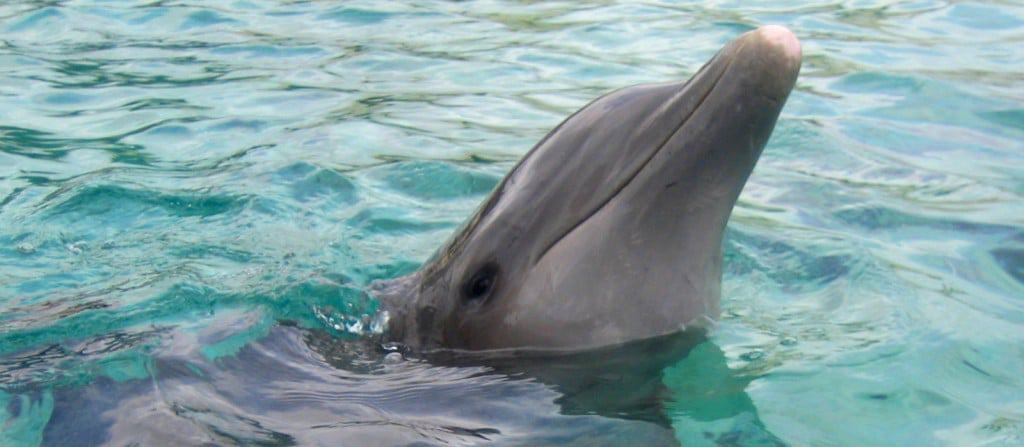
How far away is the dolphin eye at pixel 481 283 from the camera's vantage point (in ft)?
15.0

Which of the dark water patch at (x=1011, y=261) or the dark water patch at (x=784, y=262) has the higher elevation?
the dark water patch at (x=1011, y=261)

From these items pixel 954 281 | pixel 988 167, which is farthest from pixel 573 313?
pixel 988 167

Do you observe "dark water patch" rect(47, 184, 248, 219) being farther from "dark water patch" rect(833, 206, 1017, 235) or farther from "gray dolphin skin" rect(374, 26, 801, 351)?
"dark water patch" rect(833, 206, 1017, 235)

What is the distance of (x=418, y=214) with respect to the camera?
765 cm

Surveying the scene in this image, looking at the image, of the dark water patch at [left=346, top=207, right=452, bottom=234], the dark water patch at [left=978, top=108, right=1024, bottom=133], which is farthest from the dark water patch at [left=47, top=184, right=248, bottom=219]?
the dark water patch at [left=978, top=108, right=1024, bottom=133]

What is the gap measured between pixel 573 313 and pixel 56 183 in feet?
16.7

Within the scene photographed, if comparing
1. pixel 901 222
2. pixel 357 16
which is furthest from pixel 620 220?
pixel 357 16

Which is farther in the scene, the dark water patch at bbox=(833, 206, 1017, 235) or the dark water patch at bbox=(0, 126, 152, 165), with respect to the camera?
the dark water patch at bbox=(0, 126, 152, 165)


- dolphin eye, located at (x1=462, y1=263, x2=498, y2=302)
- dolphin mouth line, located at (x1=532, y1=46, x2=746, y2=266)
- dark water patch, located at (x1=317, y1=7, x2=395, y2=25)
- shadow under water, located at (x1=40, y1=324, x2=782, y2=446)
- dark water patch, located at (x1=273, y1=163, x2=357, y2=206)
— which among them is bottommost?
dark water patch, located at (x1=273, y1=163, x2=357, y2=206)

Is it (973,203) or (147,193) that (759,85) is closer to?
(973,203)

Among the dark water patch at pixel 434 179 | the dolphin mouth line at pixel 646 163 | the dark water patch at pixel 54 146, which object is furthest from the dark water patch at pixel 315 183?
the dolphin mouth line at pixel 646 163

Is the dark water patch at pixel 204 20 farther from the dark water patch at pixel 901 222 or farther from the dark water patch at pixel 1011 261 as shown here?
the dark water patch at pixel 1011 261

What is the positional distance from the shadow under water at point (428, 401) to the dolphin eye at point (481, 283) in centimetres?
22

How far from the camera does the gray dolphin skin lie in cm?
404
